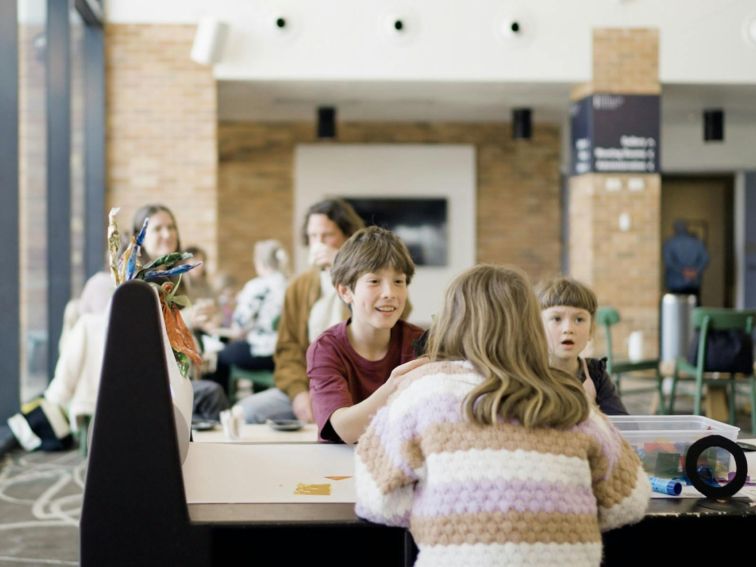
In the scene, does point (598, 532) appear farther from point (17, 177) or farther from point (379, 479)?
point (17, 177)

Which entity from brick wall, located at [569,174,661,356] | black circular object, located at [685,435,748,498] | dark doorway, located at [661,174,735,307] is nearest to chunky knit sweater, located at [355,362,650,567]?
black circular object, located at [685,435,748,498]

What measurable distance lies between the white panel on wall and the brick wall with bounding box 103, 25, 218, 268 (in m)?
3.44

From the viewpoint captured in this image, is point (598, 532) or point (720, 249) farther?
point (720, 249)

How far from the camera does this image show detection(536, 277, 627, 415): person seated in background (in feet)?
8.82

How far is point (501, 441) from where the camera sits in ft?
5.41

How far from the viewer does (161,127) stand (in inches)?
344

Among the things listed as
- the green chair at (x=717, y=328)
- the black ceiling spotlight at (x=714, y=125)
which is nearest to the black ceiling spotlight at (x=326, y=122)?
the black ceiling spotlight at (x=714, y=125)

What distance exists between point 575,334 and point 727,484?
0.84 metres

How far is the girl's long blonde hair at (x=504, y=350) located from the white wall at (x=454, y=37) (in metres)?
7.36

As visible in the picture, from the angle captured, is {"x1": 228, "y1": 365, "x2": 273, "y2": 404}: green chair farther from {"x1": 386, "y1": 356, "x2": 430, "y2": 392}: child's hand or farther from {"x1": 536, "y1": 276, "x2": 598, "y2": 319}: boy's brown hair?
{"x1": 386, "y1": 356, "x2": 430, "y2": 392}: child's hand

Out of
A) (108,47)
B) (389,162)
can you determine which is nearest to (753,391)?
(108,47)

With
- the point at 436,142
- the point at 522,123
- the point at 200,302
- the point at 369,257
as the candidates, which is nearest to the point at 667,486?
the point at 369,257

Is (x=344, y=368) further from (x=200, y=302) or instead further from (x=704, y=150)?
(x=704, y=150)

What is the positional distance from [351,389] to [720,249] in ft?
40.6
